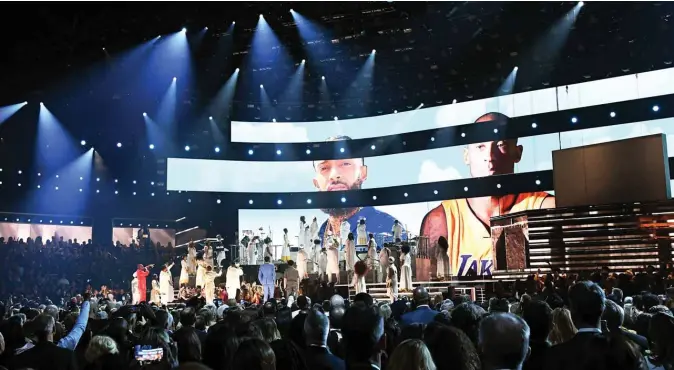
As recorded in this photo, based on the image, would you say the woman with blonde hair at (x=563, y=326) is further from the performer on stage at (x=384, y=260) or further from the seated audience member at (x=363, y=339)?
the performer on stage at (x=384, y=260)

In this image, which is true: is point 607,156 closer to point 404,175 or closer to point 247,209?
point 404,175

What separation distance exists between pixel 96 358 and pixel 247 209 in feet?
82.3

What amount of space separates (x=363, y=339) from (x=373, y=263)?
1635 cm

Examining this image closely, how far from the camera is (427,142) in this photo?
1023 inches

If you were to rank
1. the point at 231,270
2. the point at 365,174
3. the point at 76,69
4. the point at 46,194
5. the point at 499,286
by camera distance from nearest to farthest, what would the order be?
the point at 499,286
the point at 231,270
the point at 76,69
the point at 46,194
the point at 365,174

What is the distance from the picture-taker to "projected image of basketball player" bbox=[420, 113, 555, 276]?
78.6 ft

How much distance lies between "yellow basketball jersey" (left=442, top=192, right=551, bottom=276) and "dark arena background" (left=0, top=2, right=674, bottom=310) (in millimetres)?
82

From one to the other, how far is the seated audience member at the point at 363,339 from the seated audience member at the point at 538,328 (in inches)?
37.2

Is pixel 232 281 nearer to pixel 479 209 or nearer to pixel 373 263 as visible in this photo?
pixel 373 263

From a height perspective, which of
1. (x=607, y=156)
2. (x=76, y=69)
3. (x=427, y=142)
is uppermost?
(x=76, y=69)

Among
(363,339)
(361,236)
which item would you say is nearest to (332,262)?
(361,236)

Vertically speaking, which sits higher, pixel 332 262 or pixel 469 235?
pixel 469 235

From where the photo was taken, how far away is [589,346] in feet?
9.68

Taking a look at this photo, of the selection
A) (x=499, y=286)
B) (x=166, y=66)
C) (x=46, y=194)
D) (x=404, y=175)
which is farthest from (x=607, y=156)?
(x=46, y=194)
